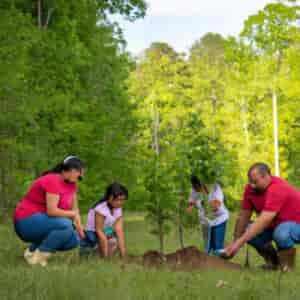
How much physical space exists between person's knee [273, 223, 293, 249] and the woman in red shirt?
2369 mm

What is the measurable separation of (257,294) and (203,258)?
2.87 metres

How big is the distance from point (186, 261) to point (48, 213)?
1784 millimetres

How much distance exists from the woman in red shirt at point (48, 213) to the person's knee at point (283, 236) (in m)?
2.37

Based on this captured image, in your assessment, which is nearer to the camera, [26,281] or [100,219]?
[26,281]

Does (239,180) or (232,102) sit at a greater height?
(232,102)

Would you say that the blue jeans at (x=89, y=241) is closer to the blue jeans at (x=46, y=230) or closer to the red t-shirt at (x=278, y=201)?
the blue jeans at (x=46, y=230)

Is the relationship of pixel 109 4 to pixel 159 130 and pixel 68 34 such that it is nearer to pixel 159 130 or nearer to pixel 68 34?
pixel 68 34

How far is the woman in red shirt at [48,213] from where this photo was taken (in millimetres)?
7750

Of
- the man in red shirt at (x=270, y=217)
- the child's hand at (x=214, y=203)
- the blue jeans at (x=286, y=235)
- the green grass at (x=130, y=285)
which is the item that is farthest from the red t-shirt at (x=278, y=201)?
the child's hand at (x=214, y=203)

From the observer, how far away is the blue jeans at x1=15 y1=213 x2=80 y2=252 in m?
7.82

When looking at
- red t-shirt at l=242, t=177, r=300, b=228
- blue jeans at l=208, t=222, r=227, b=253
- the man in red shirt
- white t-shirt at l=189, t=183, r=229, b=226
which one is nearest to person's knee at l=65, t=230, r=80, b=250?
the man in red shirt

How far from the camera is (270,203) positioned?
26.1 feet

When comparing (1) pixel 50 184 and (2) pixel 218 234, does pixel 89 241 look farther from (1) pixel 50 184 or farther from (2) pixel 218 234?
(2) pixel 218 234

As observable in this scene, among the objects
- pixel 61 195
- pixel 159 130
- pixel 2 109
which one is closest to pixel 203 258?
pixel 61 195
